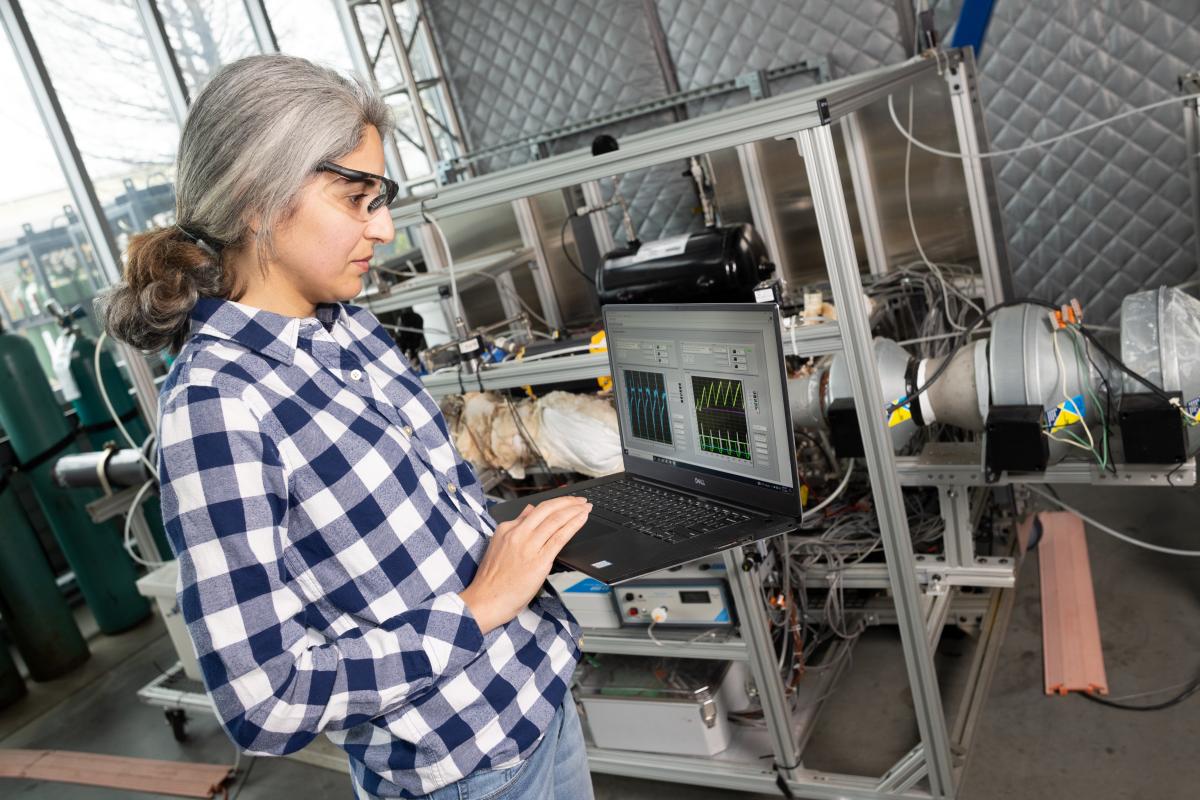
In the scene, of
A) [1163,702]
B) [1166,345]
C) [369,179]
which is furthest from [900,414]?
[369,179]

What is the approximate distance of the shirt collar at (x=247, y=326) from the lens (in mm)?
846

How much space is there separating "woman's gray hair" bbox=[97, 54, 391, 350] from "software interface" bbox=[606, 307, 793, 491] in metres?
0.54

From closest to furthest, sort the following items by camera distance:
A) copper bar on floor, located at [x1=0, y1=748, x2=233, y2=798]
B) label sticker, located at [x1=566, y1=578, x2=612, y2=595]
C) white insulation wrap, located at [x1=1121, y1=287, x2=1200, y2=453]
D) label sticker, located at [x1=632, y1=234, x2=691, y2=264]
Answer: white insulation wrap, located at [x1=1121, y1=287, x2=1200, y2=453], label sticker, located at [x1=566, y1=578, x2=612, y2=595], label sticker, located at [x1=632, y1=234, x2=691, y2=264], copper bar on floor, located at [x1=0, y1=748, x2=233, y2=798]

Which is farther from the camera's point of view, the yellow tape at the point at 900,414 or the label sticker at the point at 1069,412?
the yellow tape at the point at 900,414

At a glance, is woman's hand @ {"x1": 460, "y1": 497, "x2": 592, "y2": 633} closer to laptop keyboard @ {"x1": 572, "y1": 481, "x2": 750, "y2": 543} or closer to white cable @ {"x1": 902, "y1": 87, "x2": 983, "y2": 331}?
laptop keyboard @ {"x1": 572, "y1": 481, "x2": 750, "y2": 543}

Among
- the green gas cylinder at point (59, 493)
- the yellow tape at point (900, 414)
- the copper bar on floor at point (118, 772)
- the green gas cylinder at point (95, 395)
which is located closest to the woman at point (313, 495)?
the yellow tape at point (900, 414)

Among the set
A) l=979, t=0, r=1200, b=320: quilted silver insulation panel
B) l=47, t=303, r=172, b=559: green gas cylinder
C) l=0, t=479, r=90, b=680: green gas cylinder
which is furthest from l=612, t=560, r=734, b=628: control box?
l=0, t=479, r=90, b=680: green gas cylinder

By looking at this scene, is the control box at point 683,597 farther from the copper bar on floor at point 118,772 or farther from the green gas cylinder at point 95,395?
the green gas cylinder at point 95,395

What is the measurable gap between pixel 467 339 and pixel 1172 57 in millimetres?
3079

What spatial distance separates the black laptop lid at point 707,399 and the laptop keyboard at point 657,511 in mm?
32

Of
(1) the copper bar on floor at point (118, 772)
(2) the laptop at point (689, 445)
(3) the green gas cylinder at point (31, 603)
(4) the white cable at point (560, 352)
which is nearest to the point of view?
(2) the laptop at point (689, 445)

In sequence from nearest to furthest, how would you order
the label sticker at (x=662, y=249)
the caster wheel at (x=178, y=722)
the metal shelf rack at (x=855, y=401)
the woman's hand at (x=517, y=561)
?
the woman's hand at (x=517, y=561)
the metal shelf rack at (x=855, y=401)
the label sticker at (x=662, y=249)
the caster wheel at (x=178, y=722)

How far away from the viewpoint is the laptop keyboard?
3.76ft

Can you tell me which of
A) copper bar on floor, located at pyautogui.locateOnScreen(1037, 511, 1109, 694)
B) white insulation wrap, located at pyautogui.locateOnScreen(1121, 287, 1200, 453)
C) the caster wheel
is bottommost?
copper bar on floor, located at pyautogui.locateOnScreen(1037, 511, 1109, 694)
